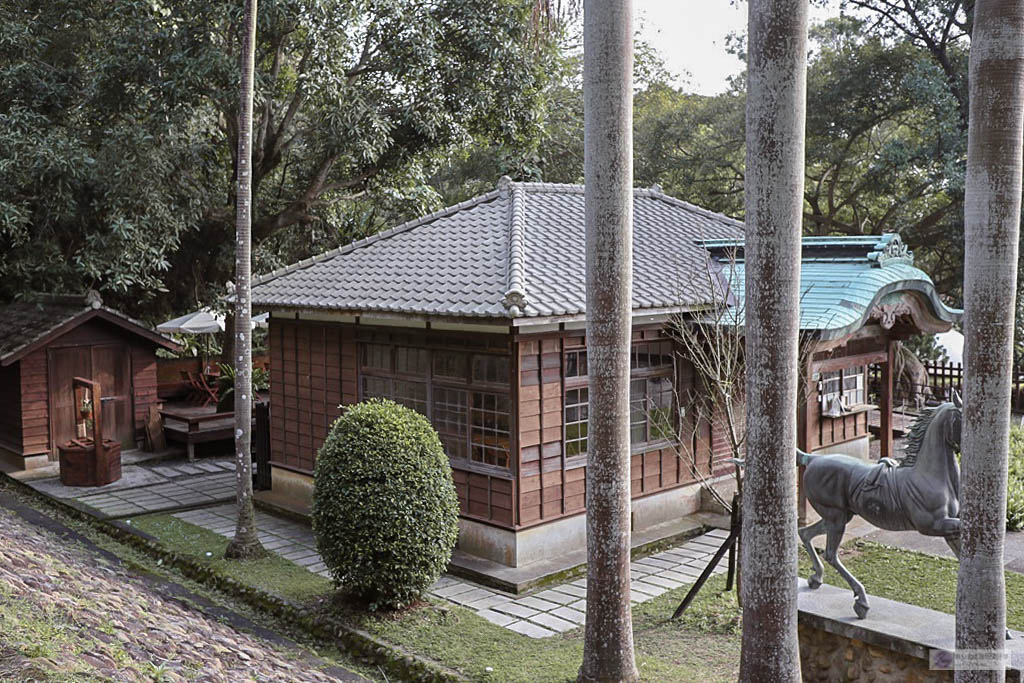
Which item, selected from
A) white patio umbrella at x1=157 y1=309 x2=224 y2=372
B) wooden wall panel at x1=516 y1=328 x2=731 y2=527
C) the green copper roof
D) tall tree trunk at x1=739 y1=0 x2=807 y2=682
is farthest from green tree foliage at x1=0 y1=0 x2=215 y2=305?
tall tree trunk at x1=739 y1=0 x2=807 y2=682

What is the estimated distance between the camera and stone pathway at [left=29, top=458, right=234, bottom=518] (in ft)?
41.2

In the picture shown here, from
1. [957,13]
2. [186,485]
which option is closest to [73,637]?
[186,485]

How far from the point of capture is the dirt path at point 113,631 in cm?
495

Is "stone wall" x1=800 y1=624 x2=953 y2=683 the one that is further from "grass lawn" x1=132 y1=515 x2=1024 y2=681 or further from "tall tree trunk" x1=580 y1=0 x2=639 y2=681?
"tall tree trunk" x1=580 y1=0 x2=639 y2=681

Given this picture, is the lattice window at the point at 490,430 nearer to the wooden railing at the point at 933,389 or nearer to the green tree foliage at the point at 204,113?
the green tree foliage at the point at 204,113

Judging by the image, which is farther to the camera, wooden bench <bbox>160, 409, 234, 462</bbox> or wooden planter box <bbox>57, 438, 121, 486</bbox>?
wooden bench <bbox>160, 409, 234, 462</bbox>

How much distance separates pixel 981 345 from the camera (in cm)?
463

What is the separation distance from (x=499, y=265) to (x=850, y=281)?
451 cm

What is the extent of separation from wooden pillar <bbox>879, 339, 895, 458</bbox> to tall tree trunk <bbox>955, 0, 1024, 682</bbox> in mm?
8405

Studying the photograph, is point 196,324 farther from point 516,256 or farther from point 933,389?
point 933,389

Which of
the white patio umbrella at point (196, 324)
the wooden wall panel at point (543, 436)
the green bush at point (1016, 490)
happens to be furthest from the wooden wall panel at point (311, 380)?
the green bush at point (1016, 490)

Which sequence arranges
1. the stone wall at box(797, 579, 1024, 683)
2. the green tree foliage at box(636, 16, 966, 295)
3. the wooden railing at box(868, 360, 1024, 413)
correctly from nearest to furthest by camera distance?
the stone wall at box(797, 579, 1024, 683) → the green tree foliage at box(636, 16, 966, 295) → the wooden railing at box(868, 360, 1024, 413)

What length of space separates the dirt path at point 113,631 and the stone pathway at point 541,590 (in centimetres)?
162

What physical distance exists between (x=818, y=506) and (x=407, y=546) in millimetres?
3669
